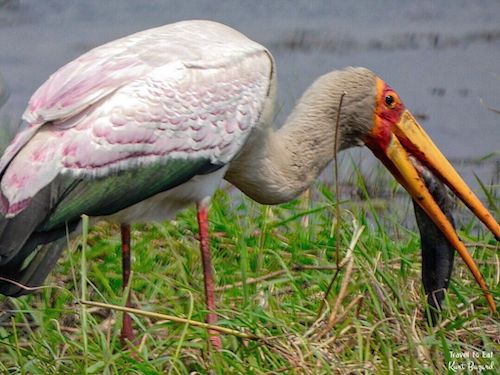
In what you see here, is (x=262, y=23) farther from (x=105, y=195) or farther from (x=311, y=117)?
(x=105, y=195)

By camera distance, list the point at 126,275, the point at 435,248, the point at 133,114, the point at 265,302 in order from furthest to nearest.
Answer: the point at 435,248 < the point at 126,275 < the point at 265,302 < the point at 133,114

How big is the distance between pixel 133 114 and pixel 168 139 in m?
0.15

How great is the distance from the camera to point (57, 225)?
562 cm

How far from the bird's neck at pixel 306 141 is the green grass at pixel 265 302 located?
0.20 metres

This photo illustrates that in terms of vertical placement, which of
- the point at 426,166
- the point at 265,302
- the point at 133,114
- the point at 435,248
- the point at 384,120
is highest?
the point at 133,114

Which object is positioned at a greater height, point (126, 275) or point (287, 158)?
point (287, 158)

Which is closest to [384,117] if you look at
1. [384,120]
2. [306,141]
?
[384,120]

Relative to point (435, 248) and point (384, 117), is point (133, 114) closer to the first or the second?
point (384, 117)

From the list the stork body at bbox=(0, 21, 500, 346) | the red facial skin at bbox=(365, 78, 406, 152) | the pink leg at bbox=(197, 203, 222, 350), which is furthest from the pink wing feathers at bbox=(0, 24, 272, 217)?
the red facial skin at bbox=(365, 78, 406, 152)

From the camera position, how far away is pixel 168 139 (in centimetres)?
582

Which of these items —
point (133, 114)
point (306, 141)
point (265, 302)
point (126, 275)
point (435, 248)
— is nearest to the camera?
point (133, 114)

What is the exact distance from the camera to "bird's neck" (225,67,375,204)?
6.26 metres

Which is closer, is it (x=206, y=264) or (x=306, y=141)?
(x=206, y=264)

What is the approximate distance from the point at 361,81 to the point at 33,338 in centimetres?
157
